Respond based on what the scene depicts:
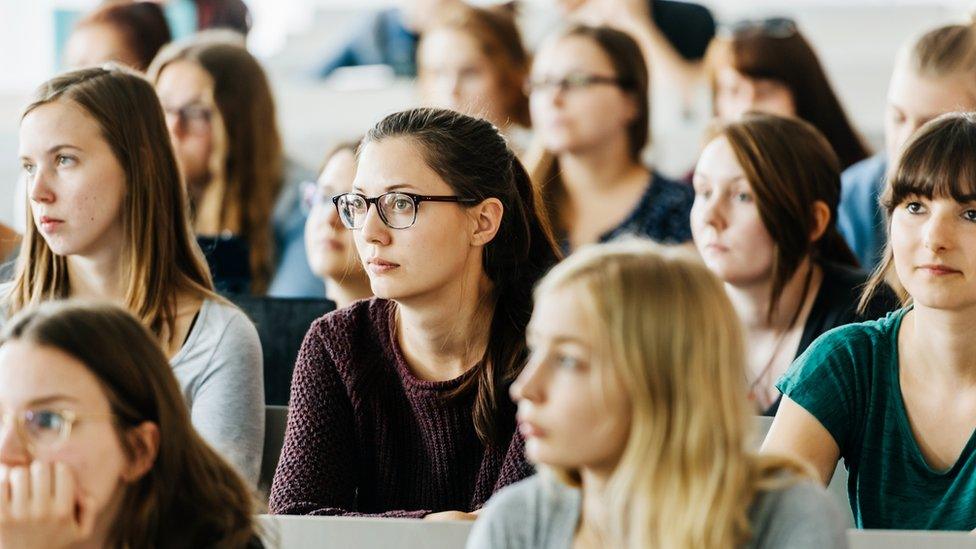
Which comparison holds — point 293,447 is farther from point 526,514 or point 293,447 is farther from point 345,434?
point 526,514

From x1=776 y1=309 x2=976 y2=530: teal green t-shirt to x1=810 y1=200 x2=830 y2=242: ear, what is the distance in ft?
2.64

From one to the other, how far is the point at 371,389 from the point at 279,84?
343cm

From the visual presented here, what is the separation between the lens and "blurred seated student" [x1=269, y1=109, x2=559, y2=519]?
2.18 m

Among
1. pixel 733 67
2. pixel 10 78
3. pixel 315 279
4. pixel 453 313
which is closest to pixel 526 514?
pixel 453 313

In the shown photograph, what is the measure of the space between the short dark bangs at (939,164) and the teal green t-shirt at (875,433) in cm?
23

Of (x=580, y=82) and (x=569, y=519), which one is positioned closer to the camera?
(x=569, y=519)

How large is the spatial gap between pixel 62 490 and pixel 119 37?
125 inches

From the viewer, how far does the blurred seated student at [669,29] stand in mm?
5004

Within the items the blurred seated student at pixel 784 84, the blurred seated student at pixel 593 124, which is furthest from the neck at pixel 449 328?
the blurred seated student at pixel 784 84

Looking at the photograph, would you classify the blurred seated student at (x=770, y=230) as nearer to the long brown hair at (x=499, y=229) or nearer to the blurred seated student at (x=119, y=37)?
the long brown hair at (x=499, y=229)

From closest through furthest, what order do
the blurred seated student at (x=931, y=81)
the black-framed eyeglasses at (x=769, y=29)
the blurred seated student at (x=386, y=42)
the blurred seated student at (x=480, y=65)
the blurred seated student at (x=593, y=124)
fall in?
the blurred seated student at (x=931, y=81) → the blurred seated student at (x=593, y=124) → the black-framed eyeglasses at (x=769, y=29) → the blurred seated student at (x=480, y=65) → the blurred seated student at (x=386, y=42)

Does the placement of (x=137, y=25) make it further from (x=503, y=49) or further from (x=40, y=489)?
(x=40, y=489)

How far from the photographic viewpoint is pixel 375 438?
2270 mm

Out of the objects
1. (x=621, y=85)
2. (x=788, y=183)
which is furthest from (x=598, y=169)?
(x=788, y=183)
